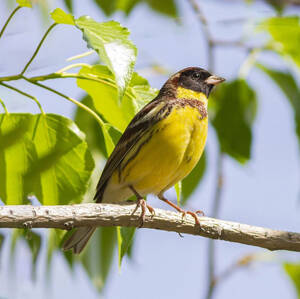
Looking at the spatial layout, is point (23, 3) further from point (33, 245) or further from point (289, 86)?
point (289, 86)

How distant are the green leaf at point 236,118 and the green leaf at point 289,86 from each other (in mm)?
193

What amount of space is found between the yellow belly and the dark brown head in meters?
0.65

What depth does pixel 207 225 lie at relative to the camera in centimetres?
344

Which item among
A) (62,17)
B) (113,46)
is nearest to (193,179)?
(113,46)

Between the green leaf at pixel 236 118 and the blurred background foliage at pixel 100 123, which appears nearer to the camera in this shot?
the blurred background foliage at pixel 100 123

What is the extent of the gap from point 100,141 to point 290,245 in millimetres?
1618

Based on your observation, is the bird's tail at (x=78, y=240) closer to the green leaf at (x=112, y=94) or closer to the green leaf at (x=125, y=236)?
the green leaf at (x=125, y=236)

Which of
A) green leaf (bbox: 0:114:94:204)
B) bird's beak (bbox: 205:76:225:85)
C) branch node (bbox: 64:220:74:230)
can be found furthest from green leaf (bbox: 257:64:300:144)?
branch node (bbox: 64:220:74:230)

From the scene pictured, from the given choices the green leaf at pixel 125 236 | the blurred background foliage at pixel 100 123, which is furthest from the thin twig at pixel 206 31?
the green leaf at pixel 125 236

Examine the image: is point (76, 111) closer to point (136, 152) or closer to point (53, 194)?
point (136, 152)

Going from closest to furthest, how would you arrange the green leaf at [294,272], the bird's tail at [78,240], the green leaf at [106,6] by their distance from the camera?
1. the green leaf at [106,6]
2. the bird's tail at [78,240]
3. the green leaf at [294,272]

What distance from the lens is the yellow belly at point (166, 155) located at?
13.5ft

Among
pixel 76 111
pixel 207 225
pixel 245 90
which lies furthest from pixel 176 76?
pixel 207 225

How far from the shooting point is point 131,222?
3.28 m
